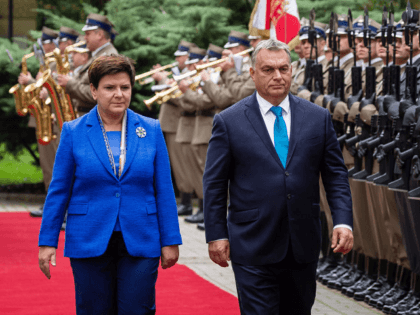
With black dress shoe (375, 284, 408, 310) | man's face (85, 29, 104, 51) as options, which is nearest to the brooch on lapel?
black dress shoe (375, 284, 408, 310)

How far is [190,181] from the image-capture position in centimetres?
1366

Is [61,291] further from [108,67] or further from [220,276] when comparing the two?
[108,67]

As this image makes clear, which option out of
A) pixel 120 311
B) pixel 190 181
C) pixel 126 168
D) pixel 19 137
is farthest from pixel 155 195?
pixel 19 137

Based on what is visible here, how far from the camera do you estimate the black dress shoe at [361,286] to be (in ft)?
24.5

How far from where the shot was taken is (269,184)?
422 centimetres

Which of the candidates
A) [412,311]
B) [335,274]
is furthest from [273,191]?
[335,274]

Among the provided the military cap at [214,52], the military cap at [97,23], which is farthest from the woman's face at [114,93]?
the military cap at [214,52]

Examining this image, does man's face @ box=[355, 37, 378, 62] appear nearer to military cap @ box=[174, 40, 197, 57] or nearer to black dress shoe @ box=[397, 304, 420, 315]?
black dress shoe @ box=[397, 304, 420, 315]

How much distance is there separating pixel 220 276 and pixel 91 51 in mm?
4169

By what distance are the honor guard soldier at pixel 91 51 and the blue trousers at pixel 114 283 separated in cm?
663

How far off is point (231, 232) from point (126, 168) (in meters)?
0.61

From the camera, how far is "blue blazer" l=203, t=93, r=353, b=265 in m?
4.22

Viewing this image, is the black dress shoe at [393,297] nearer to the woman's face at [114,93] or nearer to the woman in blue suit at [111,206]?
the woman in blue suit at [111,206]

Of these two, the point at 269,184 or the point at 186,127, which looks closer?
the point at 269,184
